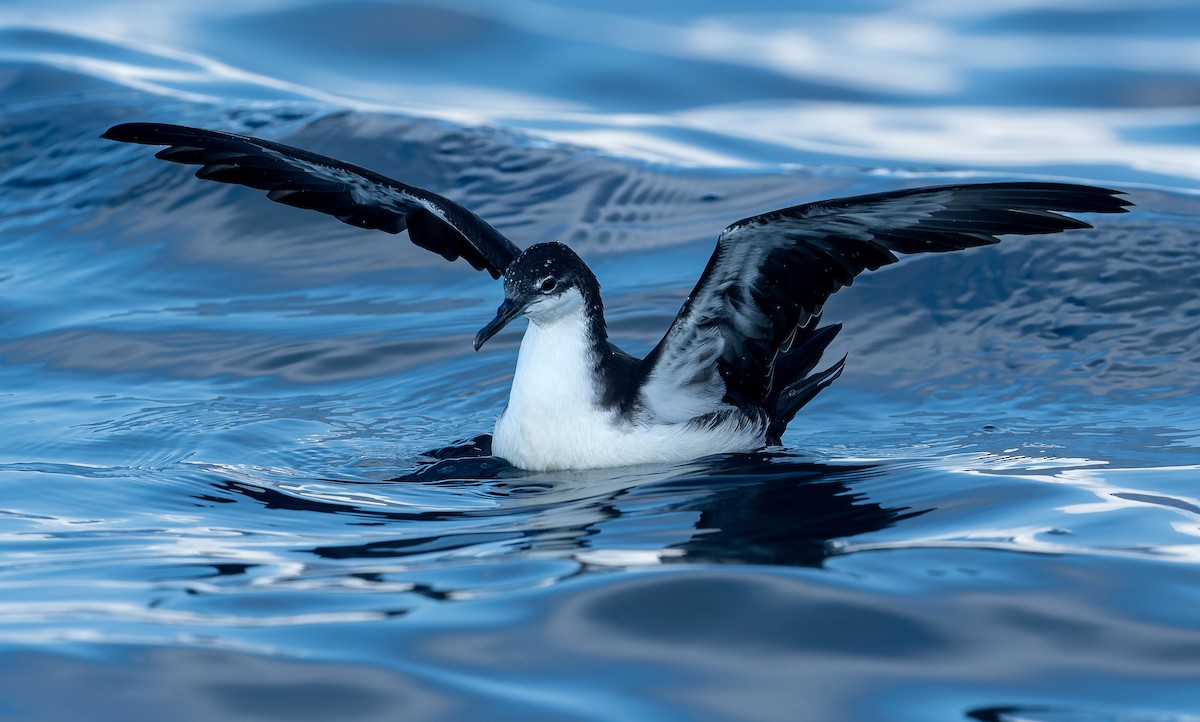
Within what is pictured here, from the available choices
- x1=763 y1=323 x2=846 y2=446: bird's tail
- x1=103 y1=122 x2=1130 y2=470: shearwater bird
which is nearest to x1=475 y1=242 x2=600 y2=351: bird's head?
x1=103 y1=122 x2=1130 y2=470: shearwater bird

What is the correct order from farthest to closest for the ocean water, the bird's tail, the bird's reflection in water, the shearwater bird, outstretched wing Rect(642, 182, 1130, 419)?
the bird's tail, the shearwater bird, outstretched wing Rect(642, 182, 1130, 419), the bird's reflection in water, the ocean water

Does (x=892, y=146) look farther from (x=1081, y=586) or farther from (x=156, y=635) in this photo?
(x=156, y=635)

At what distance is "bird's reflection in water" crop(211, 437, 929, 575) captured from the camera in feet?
16.3

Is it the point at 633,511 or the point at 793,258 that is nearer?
the point at 633,511

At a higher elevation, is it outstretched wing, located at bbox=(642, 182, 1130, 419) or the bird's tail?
outstretched wing, located at bbox=(642, 182, 1130, 419)

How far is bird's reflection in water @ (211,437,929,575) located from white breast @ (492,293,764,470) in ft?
0.29

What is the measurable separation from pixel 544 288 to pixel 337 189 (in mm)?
1251

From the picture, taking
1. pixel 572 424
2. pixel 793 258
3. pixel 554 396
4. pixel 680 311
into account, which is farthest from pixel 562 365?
pixel 793 258

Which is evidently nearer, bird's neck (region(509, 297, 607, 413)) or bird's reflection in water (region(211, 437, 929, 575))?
bird's reflection in water (region(211, 437, 929, 575))

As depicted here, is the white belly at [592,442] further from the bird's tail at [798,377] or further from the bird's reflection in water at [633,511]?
the bird's tail at [798,377]

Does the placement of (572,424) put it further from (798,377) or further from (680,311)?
(798,377)

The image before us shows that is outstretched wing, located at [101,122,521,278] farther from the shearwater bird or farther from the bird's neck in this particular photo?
the bird's neck

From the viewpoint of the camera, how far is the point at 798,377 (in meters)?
7.39

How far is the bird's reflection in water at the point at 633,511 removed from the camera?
16.3 feet
